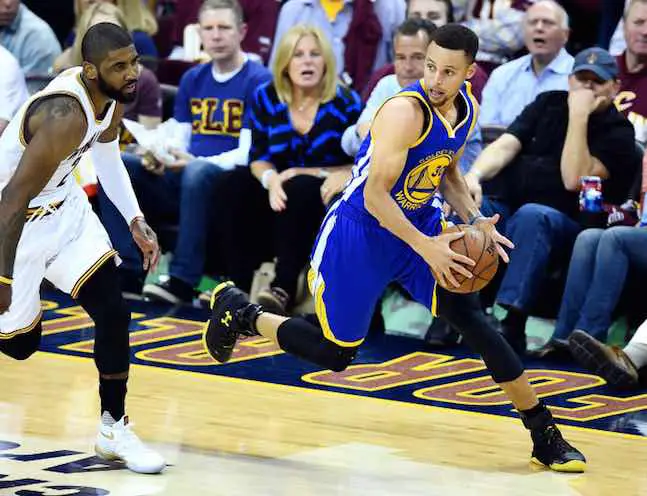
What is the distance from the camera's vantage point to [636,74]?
834cm

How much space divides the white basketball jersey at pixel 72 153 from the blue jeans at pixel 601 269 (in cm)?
312

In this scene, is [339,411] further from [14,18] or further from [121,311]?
[14,18]

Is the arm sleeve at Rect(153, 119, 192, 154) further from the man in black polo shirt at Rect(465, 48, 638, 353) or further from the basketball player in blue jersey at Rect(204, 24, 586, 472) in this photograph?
the basketball player in blue jersey at Rect(204, 24, 586, 472)

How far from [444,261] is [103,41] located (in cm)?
146

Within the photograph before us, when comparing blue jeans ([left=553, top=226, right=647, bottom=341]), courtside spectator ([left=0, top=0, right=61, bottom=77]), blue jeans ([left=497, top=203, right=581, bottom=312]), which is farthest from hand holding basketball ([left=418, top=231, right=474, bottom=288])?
courtside spectator ([left=0, top=0, right=61, bottom=77])

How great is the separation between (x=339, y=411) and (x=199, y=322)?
2.17m

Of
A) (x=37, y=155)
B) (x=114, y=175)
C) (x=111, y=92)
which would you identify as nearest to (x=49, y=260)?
(x=114, y=175)

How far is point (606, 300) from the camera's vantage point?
740 cm

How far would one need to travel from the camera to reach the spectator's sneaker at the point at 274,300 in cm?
815

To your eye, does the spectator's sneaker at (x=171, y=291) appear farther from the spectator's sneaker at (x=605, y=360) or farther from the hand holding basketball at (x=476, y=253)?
the hand holding basketball at (x=476, y=253)

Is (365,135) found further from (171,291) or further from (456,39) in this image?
(456,39)

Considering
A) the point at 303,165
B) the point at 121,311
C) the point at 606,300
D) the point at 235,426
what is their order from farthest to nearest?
the point at 303,165 < the point at 606,300 < the point at 235,426 < the point at 121,311

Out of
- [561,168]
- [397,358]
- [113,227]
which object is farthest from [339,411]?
[113,227]

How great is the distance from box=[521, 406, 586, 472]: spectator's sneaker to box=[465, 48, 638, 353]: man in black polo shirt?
2207 mm
